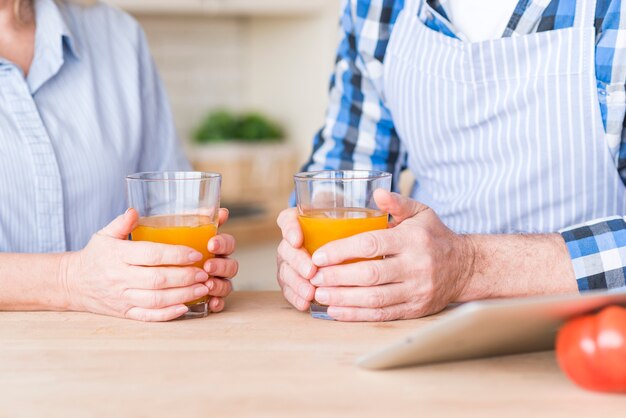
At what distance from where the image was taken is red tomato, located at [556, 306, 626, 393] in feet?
2.33

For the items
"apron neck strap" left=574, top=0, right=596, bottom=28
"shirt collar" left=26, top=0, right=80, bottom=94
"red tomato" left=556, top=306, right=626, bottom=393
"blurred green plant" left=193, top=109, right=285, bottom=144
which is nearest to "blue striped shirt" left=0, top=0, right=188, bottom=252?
"shirt collar" left=26, top=0, right=80, bottom=94

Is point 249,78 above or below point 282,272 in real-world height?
above

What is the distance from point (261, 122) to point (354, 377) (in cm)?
333

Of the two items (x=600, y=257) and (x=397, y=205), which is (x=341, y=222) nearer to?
(x=397, y=205)

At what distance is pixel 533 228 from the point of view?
136 centimetres

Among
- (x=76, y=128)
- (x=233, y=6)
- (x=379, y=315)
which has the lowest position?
(x=379, y=315)

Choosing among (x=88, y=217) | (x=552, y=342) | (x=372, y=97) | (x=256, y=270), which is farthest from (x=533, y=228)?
(x=256, y=270)

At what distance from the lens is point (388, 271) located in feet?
3.36

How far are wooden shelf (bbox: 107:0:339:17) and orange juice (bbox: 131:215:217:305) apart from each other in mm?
2796

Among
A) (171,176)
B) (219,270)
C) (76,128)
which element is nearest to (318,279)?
(219,270)

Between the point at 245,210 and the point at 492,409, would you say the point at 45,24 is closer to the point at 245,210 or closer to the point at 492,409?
the point at 492,409

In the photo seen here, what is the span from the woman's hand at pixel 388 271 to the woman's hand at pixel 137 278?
118mm

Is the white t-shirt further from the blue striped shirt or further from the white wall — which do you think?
the white wall

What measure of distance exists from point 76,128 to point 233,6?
96.1 inches
